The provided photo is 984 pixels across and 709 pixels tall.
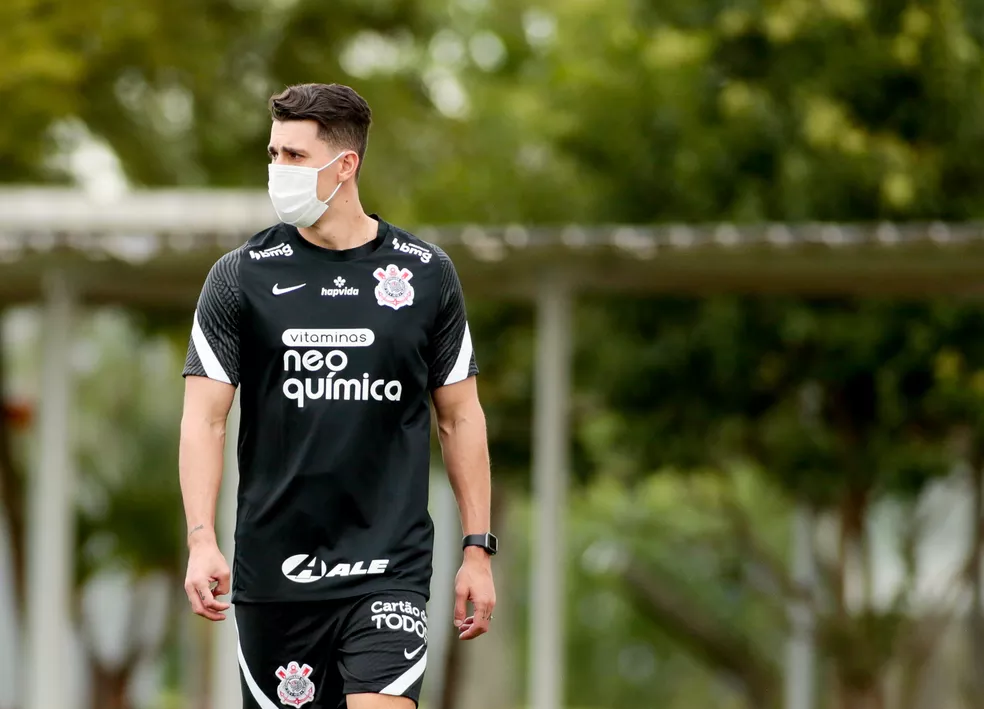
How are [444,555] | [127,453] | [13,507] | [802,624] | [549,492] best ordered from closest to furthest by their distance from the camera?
[549,492] < [802,624] < [13,507] < [127,453] < [444,555]

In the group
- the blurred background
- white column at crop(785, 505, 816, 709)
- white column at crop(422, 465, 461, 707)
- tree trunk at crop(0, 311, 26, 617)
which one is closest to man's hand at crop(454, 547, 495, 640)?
the blurred background

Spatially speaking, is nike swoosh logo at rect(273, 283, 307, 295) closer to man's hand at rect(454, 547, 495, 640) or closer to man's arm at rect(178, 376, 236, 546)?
man's arm at rect(178, 376, 236, 546)

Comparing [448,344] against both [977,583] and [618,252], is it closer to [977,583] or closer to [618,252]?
[618,252]

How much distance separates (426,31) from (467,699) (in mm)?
11984

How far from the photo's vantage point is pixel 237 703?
42.4ft

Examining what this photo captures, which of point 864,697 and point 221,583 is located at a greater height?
point 221,583

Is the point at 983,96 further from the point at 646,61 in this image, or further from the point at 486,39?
the point at 486,39

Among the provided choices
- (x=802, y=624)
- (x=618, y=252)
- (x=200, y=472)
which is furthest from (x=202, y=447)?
(x=802, y=624)

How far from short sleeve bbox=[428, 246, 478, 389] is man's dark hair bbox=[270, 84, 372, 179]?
0.33 metres

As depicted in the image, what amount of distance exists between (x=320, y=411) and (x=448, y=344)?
351mm

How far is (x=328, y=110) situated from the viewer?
4.11 metres

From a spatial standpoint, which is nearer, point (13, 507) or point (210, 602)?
point (210, 602)

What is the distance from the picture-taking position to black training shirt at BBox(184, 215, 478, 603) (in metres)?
4.06

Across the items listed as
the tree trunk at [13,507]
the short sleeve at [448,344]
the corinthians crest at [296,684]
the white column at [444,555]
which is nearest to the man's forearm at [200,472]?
the corinthians crest at [296,684]
